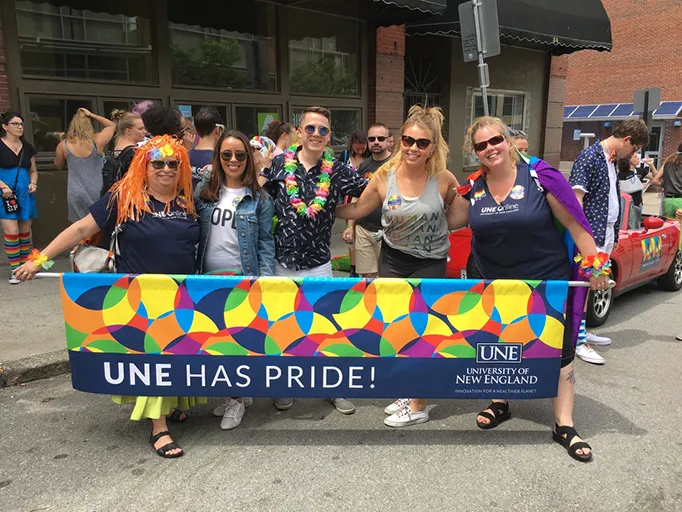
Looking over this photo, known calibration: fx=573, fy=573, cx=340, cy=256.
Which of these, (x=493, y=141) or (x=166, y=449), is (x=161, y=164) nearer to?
(x=166, y=449)

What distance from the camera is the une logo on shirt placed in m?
3.41

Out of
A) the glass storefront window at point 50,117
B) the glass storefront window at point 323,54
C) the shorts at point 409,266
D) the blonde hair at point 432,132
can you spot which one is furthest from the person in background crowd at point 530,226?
the glass storefront window at point 323,54

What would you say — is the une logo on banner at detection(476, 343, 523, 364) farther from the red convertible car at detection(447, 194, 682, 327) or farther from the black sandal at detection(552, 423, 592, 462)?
the red convertible car at detection(447, 194, 682, 327)

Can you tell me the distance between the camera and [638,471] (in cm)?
310

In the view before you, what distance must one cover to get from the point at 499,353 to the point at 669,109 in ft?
107

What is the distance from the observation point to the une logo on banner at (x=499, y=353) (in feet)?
10.5

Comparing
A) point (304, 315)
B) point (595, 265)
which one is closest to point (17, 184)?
point (304, 315)

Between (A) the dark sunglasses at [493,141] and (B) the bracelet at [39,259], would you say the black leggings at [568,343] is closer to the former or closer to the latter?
(A) the dark sunglasses at [493,141]

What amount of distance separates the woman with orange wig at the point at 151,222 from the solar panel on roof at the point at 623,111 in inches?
1324

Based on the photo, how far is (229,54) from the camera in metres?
8.59

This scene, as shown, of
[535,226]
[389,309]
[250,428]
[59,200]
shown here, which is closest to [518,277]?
[535,226]

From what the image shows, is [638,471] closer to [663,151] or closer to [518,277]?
[518,277]

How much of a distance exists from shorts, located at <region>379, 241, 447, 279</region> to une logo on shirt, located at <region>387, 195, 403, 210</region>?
1.04 feet

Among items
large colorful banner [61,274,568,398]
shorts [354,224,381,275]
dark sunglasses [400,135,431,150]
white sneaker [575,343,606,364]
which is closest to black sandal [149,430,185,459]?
large colorful banner [61,274,568,398]
